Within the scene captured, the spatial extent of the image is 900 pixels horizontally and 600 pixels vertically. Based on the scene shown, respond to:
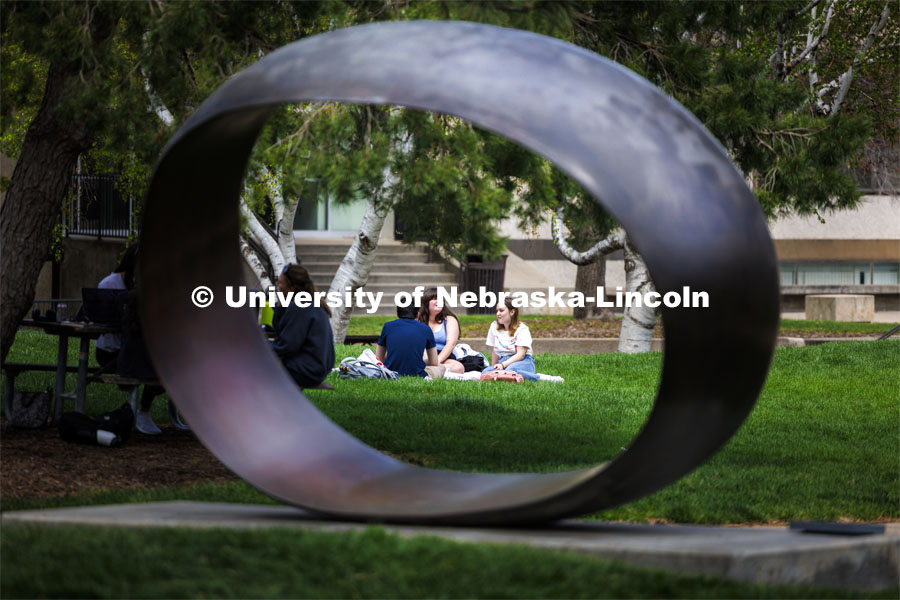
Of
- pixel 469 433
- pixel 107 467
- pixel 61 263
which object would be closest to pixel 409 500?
pixel 107 467

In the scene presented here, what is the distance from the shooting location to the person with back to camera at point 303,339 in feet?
29.5

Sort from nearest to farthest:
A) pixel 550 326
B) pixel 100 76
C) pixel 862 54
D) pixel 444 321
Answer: pixel 100 76 → pixel 444 321 → pixel 862 54 → pixel 550 326

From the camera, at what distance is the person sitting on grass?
12.7 meters

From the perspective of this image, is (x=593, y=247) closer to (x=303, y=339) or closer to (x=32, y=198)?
(x=303, y=339)

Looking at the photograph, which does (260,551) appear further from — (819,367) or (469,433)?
(819,367)

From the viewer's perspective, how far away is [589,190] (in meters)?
4.67

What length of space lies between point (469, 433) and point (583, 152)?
548cm

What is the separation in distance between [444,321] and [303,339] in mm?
4665

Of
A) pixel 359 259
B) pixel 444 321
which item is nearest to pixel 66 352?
pixel 444 321

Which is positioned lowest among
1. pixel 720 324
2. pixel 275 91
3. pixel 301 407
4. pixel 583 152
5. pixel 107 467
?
pixel 107 467

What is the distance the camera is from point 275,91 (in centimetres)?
520

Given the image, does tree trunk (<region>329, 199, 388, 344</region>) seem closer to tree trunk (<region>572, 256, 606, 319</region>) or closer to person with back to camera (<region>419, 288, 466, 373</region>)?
person with back to camera (<region>419, 288, 466, 373</region>)

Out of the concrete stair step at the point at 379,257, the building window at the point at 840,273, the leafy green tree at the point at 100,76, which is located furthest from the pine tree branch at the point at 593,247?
the building window at the point at 840,273

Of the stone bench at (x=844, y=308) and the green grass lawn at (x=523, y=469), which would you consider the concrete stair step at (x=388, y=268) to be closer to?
the green grass lawn at (x=523, y=469)
